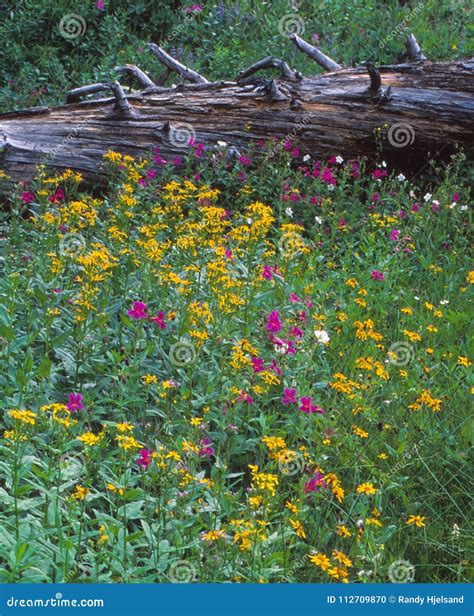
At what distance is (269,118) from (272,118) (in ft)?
0.08

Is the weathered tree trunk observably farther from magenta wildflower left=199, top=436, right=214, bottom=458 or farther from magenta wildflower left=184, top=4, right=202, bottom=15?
magenta wildflower left=199, top=436, right=214, bottom=458

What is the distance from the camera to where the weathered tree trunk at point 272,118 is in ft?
22.9

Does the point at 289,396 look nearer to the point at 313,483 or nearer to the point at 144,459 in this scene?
the point at 313,483

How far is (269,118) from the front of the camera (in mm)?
7566

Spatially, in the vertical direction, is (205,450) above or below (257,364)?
below

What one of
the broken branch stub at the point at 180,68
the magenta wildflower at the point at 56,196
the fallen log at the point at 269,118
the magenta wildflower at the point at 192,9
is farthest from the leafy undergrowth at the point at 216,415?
the magenta wildflower at the point at 192,9

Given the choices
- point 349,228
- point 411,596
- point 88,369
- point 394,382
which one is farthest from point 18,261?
point 411,596

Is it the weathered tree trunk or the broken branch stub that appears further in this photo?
the broken branch stub

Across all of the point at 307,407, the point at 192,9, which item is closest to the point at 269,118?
the point at 307,407

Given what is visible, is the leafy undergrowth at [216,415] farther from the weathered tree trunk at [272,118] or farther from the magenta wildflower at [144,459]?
the weathered tree trunk at [272,118]

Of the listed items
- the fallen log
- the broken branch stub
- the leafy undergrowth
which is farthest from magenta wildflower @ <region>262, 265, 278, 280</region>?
the broken branch stub

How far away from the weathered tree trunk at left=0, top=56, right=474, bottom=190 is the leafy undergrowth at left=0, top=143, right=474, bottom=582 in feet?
4.14

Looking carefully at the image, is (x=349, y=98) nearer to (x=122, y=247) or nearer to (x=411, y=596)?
(x=122, y=247)

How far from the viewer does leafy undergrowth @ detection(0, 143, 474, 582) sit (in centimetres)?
289
